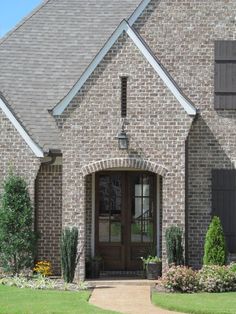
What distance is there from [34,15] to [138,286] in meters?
9.41

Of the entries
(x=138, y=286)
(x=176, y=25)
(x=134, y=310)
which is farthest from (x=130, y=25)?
(x=134, y=310)

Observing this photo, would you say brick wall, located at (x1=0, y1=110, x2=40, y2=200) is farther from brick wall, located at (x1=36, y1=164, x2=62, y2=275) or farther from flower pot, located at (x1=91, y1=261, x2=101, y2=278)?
flower pot, located at (x1=91, y1=261, x2=101, y2=278)

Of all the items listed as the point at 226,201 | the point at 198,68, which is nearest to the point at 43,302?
the point at 226,201

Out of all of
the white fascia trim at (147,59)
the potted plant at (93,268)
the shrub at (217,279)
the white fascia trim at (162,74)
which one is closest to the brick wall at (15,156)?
the white fascia trim at (147,59)

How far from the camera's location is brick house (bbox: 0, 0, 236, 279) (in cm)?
1839

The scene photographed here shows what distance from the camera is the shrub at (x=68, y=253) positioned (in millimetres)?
17484

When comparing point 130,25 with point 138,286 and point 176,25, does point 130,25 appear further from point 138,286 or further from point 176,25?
point 138,286

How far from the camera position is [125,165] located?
18.3m

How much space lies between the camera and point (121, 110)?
730 inches

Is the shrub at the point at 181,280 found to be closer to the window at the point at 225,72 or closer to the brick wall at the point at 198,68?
the brick wall at the point at 198,68

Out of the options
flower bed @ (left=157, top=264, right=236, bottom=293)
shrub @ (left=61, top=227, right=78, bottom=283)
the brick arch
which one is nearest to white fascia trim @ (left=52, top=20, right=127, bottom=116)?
the brick arch

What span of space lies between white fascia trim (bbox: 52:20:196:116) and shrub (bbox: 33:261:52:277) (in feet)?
12.5

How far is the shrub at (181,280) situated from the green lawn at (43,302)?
1.83 meters

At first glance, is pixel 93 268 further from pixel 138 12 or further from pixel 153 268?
pixel 138 12
